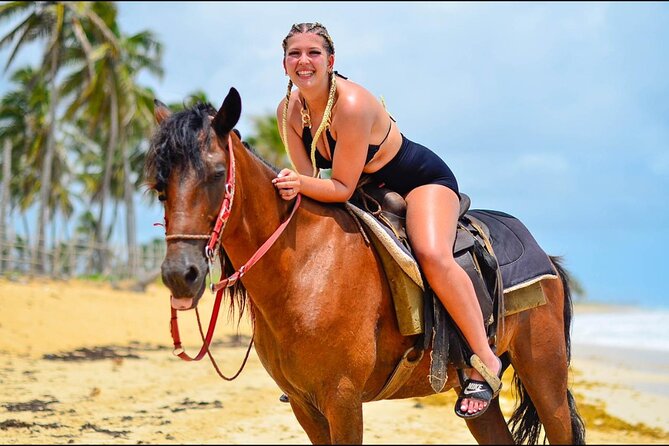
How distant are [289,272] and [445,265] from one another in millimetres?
755

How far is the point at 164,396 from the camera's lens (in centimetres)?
818

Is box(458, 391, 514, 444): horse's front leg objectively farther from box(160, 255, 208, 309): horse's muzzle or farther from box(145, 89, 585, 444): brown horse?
box(160, 255, 208, 309): horse's muzzle

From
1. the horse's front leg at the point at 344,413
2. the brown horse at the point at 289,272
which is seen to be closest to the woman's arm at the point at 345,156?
the brown horse at the point at 289,272

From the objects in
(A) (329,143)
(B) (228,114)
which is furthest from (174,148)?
(A) (329,143)

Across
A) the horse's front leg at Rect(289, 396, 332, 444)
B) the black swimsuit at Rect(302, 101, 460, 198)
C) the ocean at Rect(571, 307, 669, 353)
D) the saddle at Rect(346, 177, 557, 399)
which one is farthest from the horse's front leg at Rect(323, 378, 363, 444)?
the ocean at Rect(571, 307, 669, 353)

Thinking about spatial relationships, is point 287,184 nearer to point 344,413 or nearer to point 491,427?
point 344,413

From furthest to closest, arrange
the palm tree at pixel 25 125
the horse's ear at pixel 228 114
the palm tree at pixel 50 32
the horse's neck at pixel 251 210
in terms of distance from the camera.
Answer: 1. the palm tree at pixel 25 125
2. the palm tree at pixel 50 32
3. the horse's neck at pixel 251 210
4. the horse's ear at pixel 228 114

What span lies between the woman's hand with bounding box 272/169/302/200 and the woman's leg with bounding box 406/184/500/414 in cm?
65

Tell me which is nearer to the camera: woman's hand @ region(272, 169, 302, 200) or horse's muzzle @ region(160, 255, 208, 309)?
horse's muzzle @ region(160, 255, 208, 309)

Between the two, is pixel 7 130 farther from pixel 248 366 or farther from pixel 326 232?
pixel 326 232

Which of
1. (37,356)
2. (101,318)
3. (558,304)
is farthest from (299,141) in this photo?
(101,318)

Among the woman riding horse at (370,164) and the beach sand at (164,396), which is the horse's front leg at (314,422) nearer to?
the beach sand at (164,396)

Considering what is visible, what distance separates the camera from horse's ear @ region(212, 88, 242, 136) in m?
2.66

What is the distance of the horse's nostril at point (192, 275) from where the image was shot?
245cm
